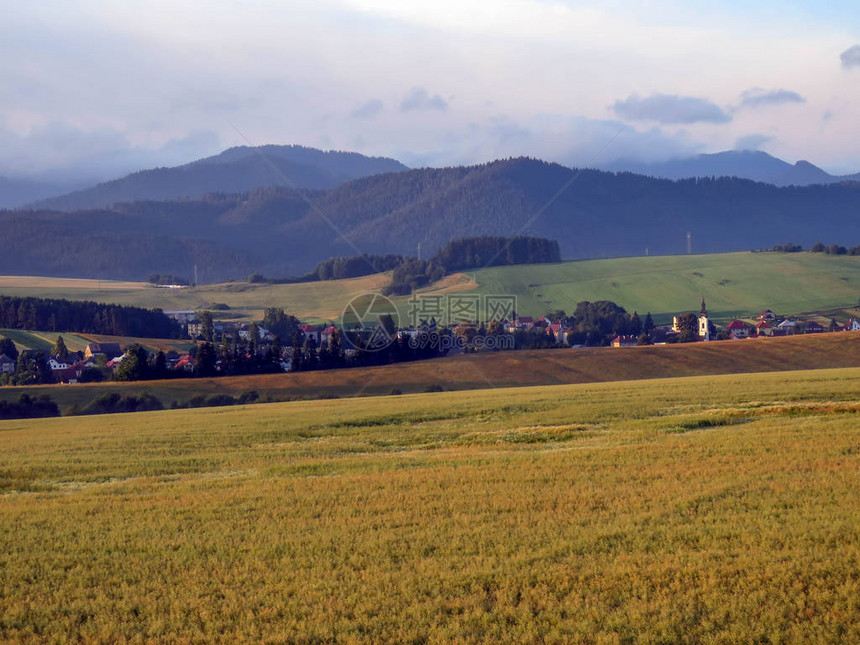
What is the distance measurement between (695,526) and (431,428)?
15.2 metres

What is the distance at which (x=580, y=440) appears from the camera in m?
20.7

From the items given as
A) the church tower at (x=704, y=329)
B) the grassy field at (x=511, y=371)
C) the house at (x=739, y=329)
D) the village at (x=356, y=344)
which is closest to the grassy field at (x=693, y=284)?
the village at (x=356, y=344)

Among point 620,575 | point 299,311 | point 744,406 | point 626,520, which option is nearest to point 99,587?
point 620,575

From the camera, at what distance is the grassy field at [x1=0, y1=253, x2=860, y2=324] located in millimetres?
109062

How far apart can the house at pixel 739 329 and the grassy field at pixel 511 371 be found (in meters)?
26.5

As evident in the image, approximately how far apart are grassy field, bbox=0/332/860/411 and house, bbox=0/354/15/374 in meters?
17.9

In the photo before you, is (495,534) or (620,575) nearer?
(620,575)

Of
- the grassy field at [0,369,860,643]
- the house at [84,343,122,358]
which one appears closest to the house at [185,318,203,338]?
the house at [84,343,122,358]

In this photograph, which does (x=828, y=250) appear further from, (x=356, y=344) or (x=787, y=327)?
(x=356, y=344)

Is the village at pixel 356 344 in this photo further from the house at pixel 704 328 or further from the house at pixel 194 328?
the house at pixel 194 328

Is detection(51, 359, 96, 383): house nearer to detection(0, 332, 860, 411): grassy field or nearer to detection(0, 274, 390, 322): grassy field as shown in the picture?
detection(0, 332, 860, 411): grassy field

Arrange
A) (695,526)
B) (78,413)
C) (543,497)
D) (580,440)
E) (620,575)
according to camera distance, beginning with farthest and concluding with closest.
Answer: (78,413), (580,440), (543,497), (695,526), (620,575)

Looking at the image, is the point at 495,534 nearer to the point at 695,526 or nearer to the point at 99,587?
the point at 695,526
